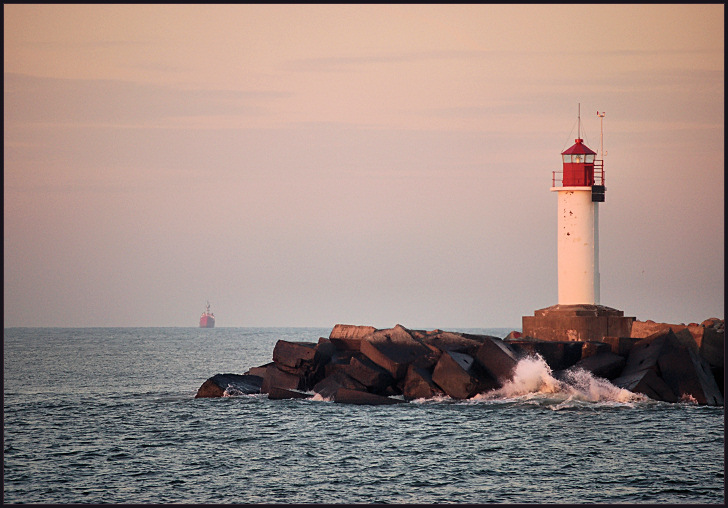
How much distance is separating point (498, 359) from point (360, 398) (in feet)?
14.7

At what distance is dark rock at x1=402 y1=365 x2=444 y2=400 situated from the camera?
27.9 metres

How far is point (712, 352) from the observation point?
29.3 meters

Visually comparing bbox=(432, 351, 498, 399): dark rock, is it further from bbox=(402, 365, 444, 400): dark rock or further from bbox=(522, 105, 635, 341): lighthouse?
bbox=(522, 105, 635, 341): lighthouse

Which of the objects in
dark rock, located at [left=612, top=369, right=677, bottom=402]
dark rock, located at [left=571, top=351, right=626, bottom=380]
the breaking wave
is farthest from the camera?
dark rock, located at [left=571, top=351, right=626, bottom=380]

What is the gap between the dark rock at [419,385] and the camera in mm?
27902

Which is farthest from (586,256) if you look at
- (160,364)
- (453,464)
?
(160,364)

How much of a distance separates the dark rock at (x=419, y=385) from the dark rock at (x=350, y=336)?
2.90m

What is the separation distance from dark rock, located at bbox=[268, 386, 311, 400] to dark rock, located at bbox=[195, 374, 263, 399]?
1.73 meters

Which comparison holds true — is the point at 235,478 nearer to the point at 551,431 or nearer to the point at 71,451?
the point at 71,451

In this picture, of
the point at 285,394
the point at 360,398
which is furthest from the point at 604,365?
the point at 285,394

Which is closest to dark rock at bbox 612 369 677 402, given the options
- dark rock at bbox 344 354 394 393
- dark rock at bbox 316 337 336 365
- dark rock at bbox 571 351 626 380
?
dark rock at bbox 571 351 626 380

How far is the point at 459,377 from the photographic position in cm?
2762

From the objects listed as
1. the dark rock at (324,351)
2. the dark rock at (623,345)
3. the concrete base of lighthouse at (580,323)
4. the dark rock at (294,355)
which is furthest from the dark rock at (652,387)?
the dark rock at (294,355)

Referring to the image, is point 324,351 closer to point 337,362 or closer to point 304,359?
point 337,362
